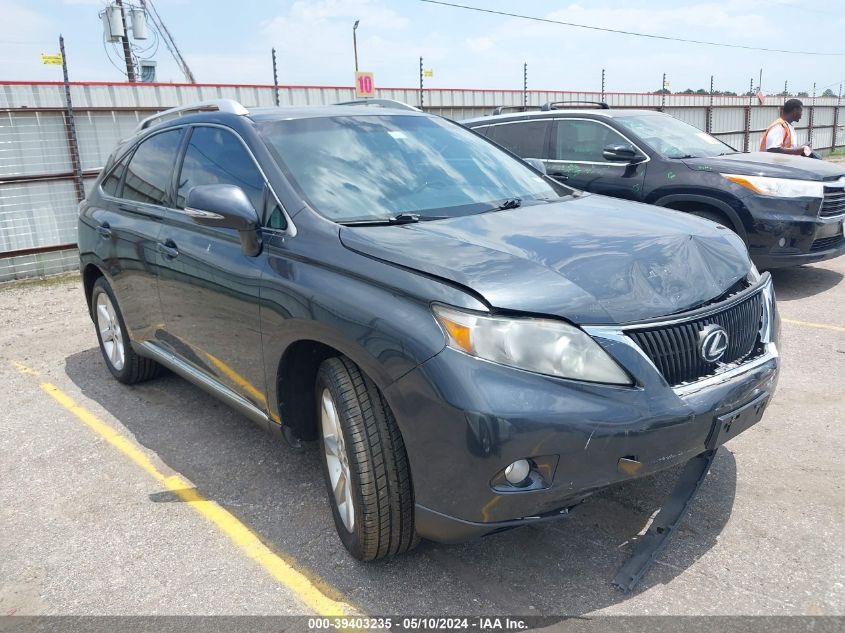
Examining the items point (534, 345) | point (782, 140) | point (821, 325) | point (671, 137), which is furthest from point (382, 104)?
point (782, 140)

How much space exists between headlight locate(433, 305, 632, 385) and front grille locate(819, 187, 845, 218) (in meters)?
5.27

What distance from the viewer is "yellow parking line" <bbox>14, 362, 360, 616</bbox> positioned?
2.61 meters

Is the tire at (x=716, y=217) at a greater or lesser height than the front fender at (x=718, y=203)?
lesser

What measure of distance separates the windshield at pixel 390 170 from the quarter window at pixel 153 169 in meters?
0.95

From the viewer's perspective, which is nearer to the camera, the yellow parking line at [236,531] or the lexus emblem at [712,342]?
the lexus emblem at [712,342]

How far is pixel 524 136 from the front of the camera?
812 cm

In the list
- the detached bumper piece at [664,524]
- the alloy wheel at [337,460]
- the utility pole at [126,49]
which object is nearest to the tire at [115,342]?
the alloy wheel at [337,460]

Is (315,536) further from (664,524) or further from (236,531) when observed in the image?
(664,524)

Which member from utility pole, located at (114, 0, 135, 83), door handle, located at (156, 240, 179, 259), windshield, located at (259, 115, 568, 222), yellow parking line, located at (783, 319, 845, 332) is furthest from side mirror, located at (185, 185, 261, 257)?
utility pole, located at (114, 0, 135, 83)

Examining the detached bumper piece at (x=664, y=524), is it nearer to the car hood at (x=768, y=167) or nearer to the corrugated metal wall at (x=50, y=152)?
the car hood at (x=768, y=167)

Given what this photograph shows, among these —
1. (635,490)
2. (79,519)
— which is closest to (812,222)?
(635,490)

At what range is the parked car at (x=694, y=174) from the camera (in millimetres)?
6477

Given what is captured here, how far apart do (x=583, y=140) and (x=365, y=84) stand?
8787mm

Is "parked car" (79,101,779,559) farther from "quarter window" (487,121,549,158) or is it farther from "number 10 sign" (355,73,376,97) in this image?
Result: "number 10 sign" (355,73,376,97)
